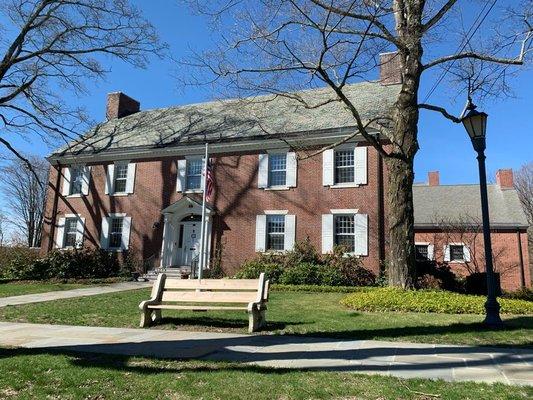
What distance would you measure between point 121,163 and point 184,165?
416 cm

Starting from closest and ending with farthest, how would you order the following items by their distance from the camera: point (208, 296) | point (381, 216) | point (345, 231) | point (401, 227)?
point (208, 296), point (401, 227), point (381, 216), point (345, 231)

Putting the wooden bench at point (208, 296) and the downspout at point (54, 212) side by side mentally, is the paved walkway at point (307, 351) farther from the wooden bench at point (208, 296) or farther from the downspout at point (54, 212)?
the downspout at point (54, 212)

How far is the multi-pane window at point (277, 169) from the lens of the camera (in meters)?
19.6

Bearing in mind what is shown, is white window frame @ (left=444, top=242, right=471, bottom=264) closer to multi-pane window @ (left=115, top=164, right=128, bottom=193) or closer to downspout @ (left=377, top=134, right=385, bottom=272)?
downspout @ (left=377, top=134, right=385, bottom=272)

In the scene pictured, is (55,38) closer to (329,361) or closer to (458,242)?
(329,361)

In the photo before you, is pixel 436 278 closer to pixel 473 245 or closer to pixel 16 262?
pixel 473 245

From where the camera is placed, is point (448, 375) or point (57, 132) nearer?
point (448, 375)

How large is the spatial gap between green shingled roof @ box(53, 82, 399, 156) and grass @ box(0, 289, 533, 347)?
894 centimetres

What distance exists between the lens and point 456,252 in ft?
77.8

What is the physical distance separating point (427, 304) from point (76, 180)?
20.7 meters

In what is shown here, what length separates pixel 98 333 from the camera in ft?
25.5

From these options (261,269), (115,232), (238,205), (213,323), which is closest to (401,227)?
(213,323)

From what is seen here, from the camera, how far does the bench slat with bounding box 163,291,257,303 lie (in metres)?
8.34

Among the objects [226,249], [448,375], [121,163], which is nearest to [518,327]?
[448,375]
